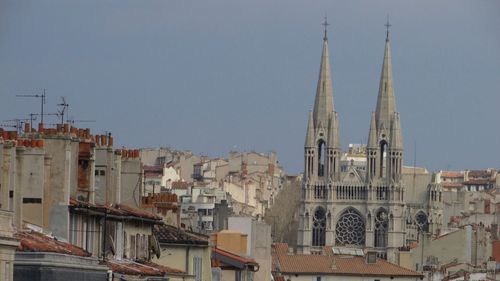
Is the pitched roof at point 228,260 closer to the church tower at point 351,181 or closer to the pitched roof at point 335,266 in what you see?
the pitched roof at point 335,266

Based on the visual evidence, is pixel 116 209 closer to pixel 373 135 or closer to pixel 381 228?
pixel 381 228

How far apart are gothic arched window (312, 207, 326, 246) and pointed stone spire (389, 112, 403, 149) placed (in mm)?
7208

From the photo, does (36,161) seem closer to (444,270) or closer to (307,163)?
(444,270)

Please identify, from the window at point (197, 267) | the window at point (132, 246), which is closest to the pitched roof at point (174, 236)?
the window at point (197, 267)

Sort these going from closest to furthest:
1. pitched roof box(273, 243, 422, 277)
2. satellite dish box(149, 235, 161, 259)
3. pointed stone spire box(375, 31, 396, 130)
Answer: satellite dish box(149, 235, 161, 259) < pitched roof box(273, 243, 422, 277) < pointed stone spire box(375, 31, 396, 130)

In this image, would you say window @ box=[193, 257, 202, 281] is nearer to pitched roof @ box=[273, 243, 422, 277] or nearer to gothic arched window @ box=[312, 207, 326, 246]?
pitched roof @ box=[273, 243, 422, 277]

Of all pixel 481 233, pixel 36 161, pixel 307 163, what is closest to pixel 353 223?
pixel 307 163

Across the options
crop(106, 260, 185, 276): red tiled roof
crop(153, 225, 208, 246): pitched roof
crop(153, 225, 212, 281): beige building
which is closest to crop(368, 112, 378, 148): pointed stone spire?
crop(153, 225, 208, 246): pitched roof

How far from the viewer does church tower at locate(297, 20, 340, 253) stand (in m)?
180

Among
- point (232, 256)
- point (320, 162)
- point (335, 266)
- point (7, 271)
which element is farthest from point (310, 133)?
point (7, 271)

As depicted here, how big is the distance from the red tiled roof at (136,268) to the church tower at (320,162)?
144902 millimetres

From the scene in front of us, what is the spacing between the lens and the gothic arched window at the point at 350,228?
17925 cm

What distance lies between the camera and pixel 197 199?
130000 millimetres

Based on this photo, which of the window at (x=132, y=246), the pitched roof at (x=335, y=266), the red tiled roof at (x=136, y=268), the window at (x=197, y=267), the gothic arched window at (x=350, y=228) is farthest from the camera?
the gothic arched window at (x=350, y=228)
